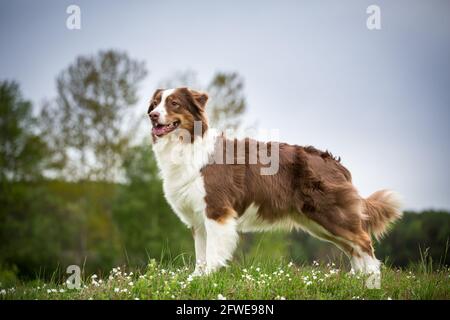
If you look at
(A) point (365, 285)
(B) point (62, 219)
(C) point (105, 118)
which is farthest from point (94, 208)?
(A) point (365, 285)

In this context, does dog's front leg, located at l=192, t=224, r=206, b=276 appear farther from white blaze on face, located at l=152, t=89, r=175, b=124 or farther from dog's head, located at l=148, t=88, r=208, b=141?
white blaze on face, located at l=152, t=89, r=175, b=124

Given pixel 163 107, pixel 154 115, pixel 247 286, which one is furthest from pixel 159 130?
pixel 247 286

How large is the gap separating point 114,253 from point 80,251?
6.47 feet

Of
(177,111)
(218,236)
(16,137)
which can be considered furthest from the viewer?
(16,137)

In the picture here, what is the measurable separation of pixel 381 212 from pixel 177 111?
3.58 m

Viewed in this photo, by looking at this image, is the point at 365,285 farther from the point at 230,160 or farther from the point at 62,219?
the point at 62,219

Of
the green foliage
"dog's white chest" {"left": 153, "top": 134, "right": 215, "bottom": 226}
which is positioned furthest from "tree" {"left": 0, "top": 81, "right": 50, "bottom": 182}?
"dog's white chest" {"left": 153, "top": 134, "right": 215, "bottom": 226}

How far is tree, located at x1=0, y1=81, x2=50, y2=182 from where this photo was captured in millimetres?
23812

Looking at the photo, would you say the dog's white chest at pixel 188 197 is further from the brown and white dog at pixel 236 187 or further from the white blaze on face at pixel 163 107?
the white blaze on face at pixel 163 107

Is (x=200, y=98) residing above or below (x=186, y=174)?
above

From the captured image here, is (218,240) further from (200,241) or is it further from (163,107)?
(163,107)

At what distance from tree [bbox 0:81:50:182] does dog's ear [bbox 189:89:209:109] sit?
17.9 m

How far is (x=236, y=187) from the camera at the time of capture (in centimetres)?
754
